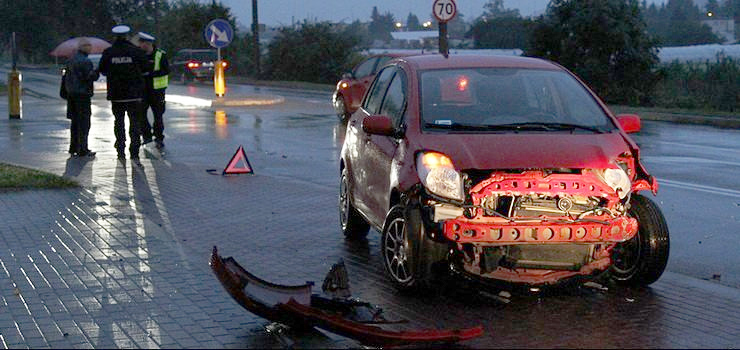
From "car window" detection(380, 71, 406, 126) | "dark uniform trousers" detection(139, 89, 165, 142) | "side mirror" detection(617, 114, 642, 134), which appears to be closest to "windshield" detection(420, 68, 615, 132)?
"car window" detection(380, 71, 406, 126)

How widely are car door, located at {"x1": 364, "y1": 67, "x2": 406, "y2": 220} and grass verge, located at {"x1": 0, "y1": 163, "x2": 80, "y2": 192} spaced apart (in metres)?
5.27

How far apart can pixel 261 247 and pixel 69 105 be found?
8.84 meters

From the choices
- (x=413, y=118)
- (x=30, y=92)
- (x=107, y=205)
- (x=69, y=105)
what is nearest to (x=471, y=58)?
(x=413, y=118)

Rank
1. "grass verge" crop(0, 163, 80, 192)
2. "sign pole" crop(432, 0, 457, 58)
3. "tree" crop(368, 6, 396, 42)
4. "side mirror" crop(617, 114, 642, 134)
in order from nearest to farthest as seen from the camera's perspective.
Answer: "side mirror" crop(617, 114, 642, 134) → "grass verge" crop(0, 163, 80, 192) → "sign pole" crop(432, 0, 457, 58) → "tree" crop(368, 6, 396, 42)

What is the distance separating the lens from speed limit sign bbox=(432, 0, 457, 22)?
26.8 meters

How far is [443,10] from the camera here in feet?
88.2

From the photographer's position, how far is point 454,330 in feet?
21.1

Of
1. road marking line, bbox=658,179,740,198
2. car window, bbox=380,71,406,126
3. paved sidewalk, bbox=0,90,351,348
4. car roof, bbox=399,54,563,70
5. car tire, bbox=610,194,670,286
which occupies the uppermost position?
car roof, bbox=399,54,563,70

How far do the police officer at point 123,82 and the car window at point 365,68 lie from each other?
11.1m

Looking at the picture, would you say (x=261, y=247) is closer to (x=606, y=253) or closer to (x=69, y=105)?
(x=606, y=253)

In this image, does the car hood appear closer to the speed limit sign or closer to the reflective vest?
the reflective vest

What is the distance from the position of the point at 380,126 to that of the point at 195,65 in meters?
44.1

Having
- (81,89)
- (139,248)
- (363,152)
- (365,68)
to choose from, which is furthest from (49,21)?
(363,152)

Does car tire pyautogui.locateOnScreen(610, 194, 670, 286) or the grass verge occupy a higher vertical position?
car tire pyautogui.locateOnScreen(610, 194, 670, 286)
